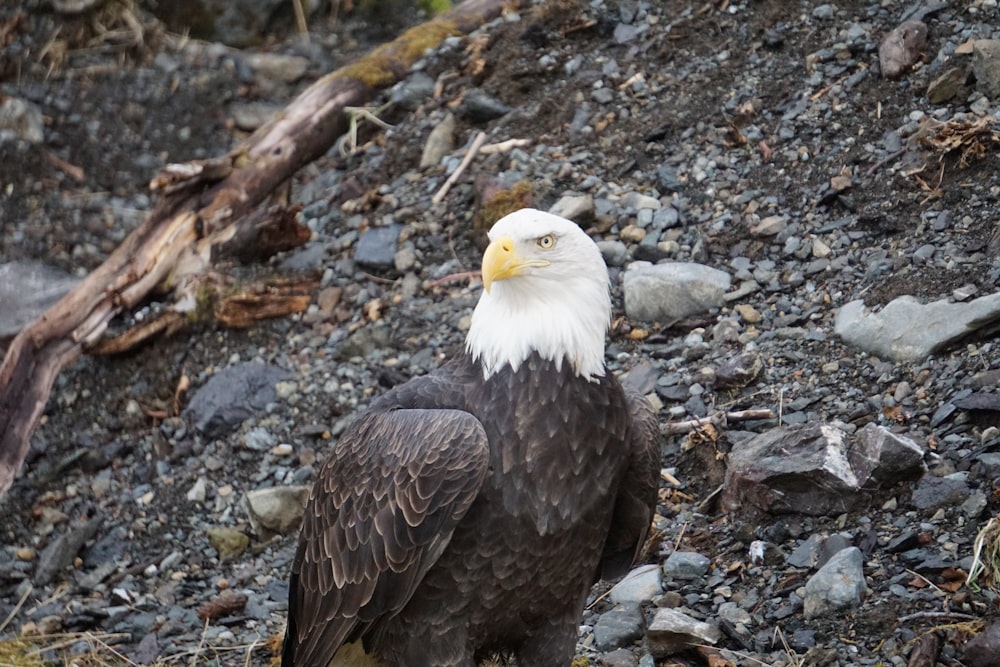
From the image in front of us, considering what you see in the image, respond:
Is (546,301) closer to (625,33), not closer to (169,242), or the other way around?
(169,242)

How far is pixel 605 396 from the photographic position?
14.2 ft

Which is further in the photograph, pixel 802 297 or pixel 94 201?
pixel 94 201

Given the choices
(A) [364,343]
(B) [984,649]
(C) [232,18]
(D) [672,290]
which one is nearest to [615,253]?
(D) [672,290]

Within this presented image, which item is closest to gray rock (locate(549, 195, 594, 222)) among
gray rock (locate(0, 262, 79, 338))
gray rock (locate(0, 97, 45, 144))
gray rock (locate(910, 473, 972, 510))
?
gray rock (locate(910, 473, 972, 510))

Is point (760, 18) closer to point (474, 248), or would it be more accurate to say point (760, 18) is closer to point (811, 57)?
point (811, 57)

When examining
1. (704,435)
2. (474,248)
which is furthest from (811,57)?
(704,435)

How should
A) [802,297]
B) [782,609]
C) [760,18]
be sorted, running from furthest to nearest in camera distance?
1. [760,18]
2. [802,297]
3. [782,609]

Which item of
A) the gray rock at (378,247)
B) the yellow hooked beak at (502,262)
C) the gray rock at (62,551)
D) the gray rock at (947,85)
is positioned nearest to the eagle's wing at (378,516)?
the yellow hooked beak at (502,262)

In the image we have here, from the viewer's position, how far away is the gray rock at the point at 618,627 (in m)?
5.01

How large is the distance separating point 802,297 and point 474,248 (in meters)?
A: 2.00

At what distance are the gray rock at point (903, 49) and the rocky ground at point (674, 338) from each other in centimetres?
2

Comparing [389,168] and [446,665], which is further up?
[389,168]

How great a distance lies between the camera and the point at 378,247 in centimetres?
748

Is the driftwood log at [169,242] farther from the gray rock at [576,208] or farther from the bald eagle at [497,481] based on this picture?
the bald eagle at [497,481]
